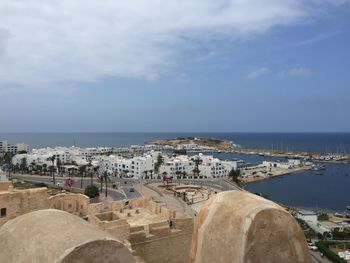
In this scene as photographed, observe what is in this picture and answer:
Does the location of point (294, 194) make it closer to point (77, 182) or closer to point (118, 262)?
point (77, 182)

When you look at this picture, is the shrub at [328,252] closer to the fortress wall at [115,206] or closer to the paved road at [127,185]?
the fortress wall at [115,206]

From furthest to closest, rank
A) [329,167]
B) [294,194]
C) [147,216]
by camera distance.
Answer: [329,167], [294,194], [147,216]

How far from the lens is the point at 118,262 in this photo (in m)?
4.57

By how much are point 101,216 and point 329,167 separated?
11672 centimetres

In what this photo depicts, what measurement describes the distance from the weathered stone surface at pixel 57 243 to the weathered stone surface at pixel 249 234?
1.45 metres

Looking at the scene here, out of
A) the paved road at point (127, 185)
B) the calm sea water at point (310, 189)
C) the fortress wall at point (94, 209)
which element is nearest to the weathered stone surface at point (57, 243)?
the fortress wall at point (94, 209)

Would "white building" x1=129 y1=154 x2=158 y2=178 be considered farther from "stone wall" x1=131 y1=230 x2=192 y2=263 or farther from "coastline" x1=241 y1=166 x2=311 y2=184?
"stone wall" x1=131 y1=230 x2=192 y2=263

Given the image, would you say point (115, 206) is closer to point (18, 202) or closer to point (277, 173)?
point (18, 202)

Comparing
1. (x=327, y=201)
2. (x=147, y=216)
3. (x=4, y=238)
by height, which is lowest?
(x=327, y=201)

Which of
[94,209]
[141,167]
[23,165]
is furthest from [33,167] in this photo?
[94,209]

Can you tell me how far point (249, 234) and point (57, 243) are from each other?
2.47 meters

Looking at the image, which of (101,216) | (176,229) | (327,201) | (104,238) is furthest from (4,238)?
(327,201)

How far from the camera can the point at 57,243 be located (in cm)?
441

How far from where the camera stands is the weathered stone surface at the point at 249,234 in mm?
5270
